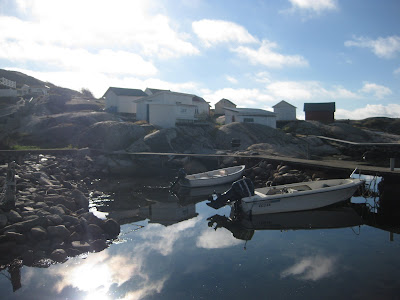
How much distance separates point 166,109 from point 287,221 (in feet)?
103

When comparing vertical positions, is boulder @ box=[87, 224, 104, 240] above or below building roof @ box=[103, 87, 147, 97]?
below

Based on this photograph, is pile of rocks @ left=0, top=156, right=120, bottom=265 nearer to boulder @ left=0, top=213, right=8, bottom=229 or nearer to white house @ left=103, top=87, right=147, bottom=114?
boulder @ left=0, top=213, right=8, bottom=229

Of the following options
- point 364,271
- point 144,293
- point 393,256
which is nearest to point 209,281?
point 144,293

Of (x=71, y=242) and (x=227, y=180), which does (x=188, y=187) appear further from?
(x=71, y=242)

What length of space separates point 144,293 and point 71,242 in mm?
4237

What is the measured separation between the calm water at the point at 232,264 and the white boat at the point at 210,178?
7066mm

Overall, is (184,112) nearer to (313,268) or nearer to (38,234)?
(38,234)

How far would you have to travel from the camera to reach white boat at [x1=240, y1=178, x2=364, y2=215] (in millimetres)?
15180

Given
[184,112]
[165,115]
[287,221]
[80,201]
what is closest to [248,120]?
[184,112]

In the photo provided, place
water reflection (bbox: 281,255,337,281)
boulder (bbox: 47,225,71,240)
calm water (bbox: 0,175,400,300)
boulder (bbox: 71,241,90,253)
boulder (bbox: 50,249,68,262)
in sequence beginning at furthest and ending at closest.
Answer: boulder (bbox: 47,225,71,240) → boulder (bbox: 71,241,90,253) → boulder (bbox: 50,249,68,262) → water reflection (bbox: 281,255,337,281) → calm water (bbox: 0,175,400,300)

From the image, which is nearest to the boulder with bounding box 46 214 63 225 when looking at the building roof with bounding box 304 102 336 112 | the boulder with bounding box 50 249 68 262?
the boulder with bounding box 50 249 68 262

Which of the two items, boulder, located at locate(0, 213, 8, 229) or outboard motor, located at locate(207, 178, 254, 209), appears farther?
outboard motor, located at locate(207, 178, 254, 209)

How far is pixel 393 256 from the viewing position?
35.6 ft

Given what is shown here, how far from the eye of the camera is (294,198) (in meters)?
15.6
